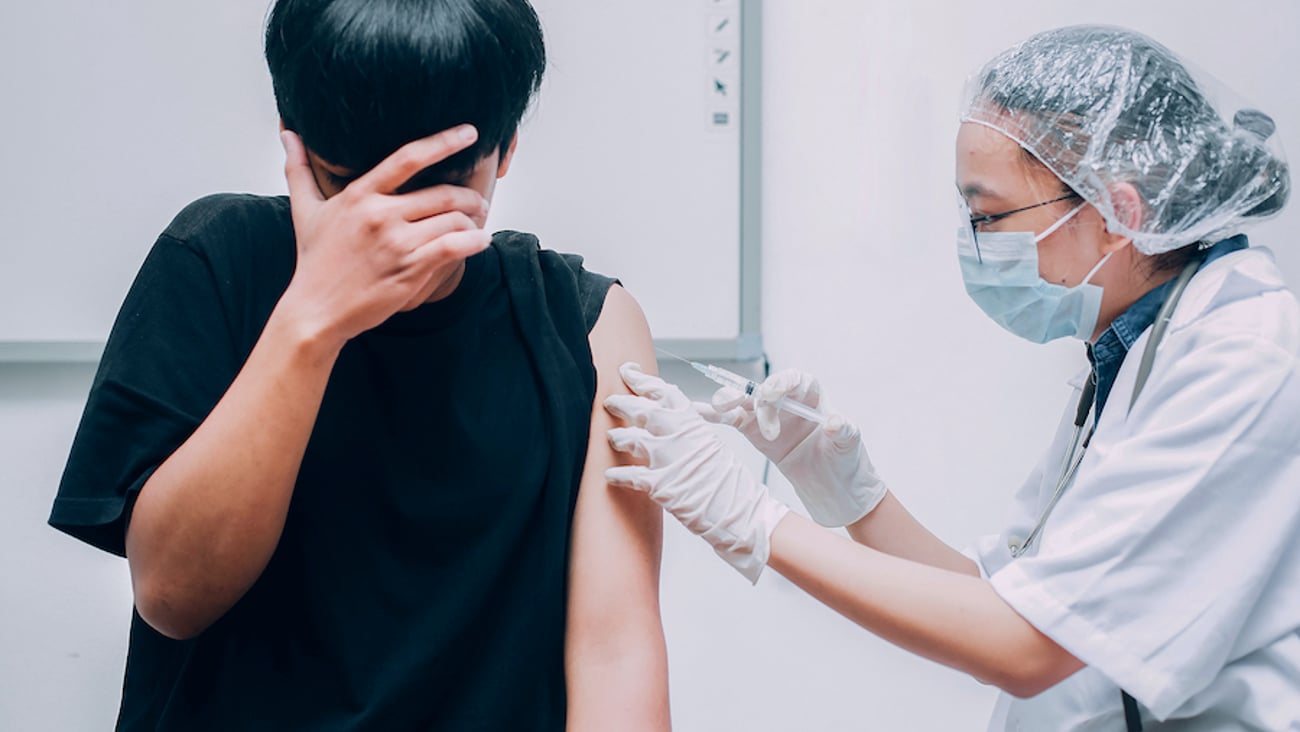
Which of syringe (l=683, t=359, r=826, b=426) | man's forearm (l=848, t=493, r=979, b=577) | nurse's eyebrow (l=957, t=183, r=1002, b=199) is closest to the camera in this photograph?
nurse's eyebrow (l=957, t=183, r=1002, b=199)

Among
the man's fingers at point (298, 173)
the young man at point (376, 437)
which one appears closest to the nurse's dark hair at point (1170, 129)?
the young man at point (376, 437)

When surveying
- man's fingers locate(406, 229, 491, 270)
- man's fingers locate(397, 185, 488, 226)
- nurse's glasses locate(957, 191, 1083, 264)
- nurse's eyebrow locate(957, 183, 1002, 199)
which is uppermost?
man's fingers locate(397, 185, 488, 226)

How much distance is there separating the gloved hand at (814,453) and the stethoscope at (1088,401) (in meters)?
0.24

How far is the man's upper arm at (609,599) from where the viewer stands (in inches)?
37.8

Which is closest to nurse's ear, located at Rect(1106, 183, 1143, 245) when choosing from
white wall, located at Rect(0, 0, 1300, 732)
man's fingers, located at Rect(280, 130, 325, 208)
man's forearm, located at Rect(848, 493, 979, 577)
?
man's forearm, located at Rect(848, 493, 979, 577)

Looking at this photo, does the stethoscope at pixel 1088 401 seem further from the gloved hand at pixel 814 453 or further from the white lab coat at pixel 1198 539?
the gloved hand at pixel 814 453

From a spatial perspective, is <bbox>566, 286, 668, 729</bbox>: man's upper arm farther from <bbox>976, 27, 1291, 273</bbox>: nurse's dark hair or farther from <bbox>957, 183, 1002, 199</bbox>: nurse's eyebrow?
<bbox>976, 27, 1291, 273</bbox>: nurse's dark hair

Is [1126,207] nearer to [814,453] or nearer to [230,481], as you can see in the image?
[814,453]

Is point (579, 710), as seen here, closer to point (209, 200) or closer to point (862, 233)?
point (209, 200)

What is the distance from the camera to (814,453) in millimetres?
1448

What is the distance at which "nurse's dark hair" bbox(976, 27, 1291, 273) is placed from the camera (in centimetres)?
111

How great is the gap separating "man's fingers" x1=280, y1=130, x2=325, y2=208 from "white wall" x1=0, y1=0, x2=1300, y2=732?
3.45 ft

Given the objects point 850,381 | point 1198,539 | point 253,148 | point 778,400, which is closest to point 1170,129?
point 1198,539

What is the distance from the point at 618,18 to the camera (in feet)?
5.64
